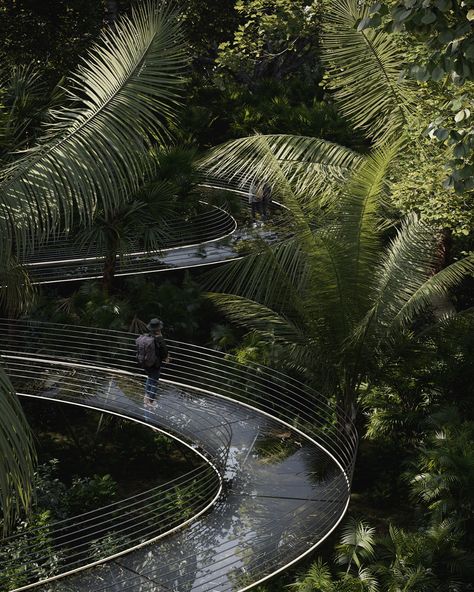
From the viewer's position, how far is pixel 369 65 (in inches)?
600

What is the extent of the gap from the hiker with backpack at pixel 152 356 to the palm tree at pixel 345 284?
5.42 feet

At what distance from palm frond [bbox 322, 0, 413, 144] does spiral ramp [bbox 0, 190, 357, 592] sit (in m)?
5.14

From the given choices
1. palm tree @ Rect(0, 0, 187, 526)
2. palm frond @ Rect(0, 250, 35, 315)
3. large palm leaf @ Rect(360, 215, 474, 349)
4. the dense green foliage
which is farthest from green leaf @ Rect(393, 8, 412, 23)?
palm frond @ Rect(0, 250, 35, 315)

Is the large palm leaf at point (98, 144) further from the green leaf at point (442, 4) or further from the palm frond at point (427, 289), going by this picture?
the palm frond at point (427, 289)

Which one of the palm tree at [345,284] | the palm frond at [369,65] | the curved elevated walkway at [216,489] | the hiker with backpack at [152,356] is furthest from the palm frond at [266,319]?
the palm frond at [369,65]

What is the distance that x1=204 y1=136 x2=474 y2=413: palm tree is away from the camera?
1305 cm

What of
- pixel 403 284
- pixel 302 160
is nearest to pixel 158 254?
pixel 302 160

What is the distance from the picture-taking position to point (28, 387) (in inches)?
506

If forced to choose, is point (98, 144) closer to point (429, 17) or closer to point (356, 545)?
point (429, 17)

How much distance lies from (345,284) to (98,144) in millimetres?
6498

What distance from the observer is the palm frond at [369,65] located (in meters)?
15.0

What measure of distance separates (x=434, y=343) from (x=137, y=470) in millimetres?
4788

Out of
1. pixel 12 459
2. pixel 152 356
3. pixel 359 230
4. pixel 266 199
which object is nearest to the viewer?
pixel 12 459

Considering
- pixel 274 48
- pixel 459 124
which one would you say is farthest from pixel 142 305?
pixel 274 48
